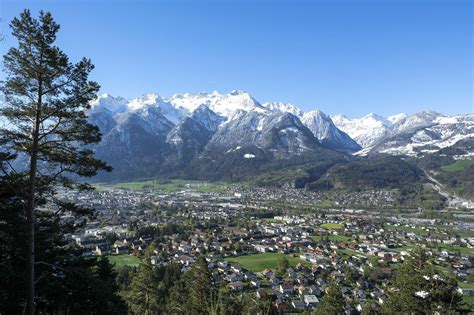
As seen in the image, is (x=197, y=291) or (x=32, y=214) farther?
(x=197, y=291)

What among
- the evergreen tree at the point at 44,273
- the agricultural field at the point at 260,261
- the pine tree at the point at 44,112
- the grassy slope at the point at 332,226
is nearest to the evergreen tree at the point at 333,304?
the evergreen tree at the point at 44,273

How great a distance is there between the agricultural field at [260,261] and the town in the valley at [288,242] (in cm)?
16

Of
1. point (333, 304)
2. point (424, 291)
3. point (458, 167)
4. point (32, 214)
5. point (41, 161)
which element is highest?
point (458, 167)

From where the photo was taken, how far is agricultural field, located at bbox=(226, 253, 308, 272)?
184ft

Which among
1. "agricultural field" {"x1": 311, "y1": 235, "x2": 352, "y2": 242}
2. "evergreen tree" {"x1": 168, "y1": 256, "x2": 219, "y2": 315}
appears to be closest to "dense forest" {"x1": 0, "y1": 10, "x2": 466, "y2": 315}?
"evergreen tree" {"x1": 168, "y1": 256, "x2": 219, "y2": 315}

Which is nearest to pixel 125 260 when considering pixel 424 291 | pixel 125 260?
pixel 125 260

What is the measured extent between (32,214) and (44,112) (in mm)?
3059

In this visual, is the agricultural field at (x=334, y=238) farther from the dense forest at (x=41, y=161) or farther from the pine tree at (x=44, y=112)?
the pine tree at (x=44, y=112)

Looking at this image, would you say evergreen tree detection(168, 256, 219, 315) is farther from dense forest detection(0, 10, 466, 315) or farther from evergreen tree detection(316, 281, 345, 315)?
dense forest detection(0, 10, 466, 315)

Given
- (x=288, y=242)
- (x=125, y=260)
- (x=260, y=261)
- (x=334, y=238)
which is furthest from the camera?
(x=334, y=238)

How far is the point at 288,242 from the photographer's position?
73562 mm

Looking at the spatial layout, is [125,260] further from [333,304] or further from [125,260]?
[333,304]

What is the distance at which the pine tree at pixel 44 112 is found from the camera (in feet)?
36.5

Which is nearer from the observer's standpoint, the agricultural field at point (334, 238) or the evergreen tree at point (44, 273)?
the evergreen tree at point (44, 273)
